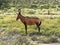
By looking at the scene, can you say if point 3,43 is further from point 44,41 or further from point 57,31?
Answer: point 57,31

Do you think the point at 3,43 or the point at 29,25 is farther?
the point at 29,25

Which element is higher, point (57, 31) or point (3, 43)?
point (3, 43)

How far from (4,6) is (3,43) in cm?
2683

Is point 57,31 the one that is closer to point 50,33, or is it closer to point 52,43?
point 50,33

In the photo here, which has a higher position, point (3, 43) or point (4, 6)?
point (3, 43)

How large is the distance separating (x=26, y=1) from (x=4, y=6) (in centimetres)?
603

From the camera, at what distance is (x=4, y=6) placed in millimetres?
38469

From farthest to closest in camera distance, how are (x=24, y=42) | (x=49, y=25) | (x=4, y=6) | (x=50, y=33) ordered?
(x=4, y=6), (x=49, y=25), (x=50, y=33), (x=24, y=42)

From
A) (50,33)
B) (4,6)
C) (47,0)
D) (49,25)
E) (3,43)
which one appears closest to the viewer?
(3,43)

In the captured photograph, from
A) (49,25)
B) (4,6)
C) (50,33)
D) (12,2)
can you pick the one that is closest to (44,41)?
(50,33)

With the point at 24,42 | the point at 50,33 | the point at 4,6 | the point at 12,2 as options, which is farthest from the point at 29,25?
the point at 12,2

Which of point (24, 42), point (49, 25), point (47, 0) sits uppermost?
point (24, 42)

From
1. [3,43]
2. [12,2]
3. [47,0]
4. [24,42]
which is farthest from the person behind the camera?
[47,0]

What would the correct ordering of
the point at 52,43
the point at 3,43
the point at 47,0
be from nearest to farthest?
the point at 3,43
the point at 52,43
the point at 47,0
